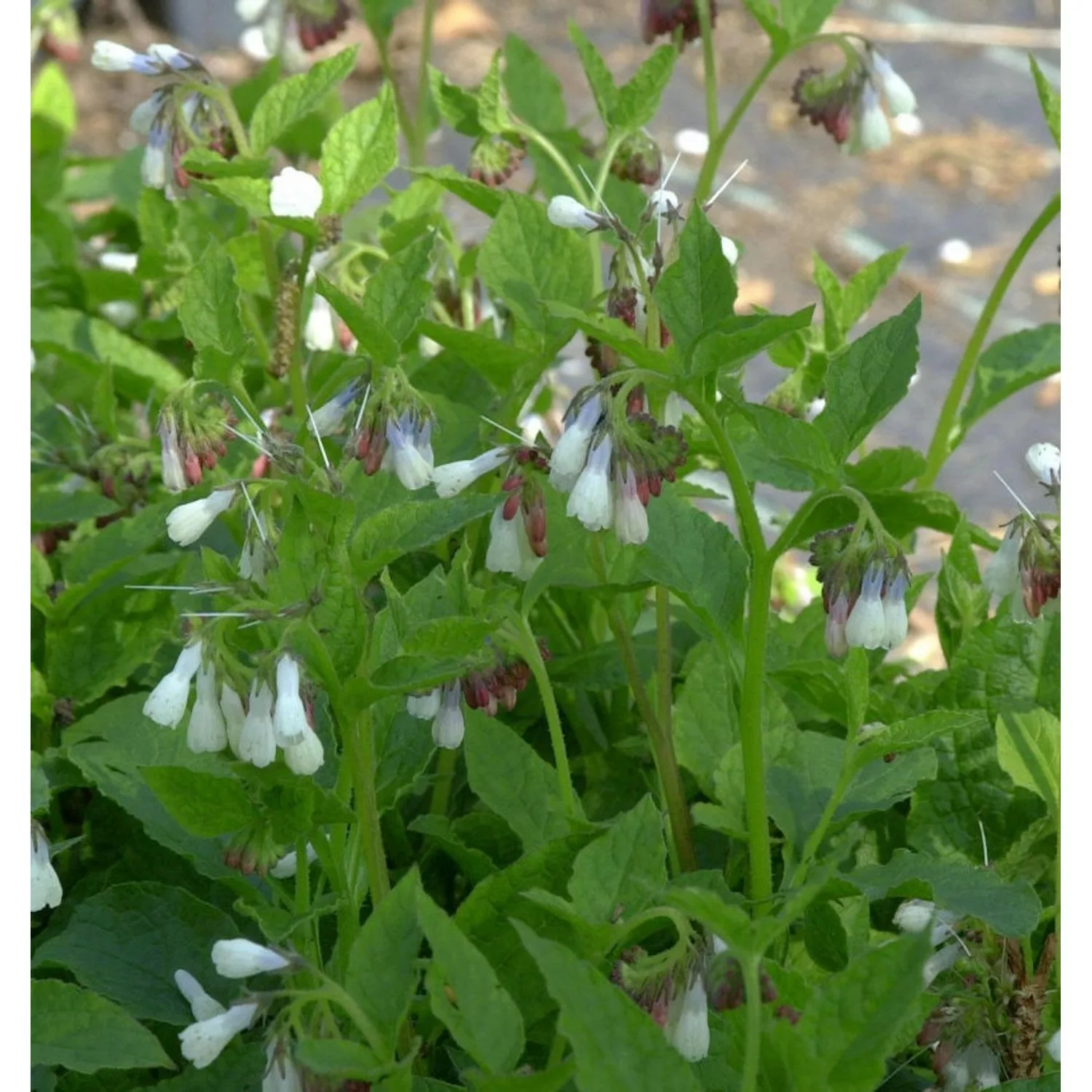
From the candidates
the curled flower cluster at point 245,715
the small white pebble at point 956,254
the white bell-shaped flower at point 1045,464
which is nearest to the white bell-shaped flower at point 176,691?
the curled flower cluster at point 245,715

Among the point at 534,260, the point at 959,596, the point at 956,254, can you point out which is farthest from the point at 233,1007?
the point at 956,254

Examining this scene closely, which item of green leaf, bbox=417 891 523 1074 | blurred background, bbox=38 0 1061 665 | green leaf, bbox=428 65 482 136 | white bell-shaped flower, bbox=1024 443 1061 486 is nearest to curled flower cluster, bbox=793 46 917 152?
green leaf, bbox=428 65 482 136

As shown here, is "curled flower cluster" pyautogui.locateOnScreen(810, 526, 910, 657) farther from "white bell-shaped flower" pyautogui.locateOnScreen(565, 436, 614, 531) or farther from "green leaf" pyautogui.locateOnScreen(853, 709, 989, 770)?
"white bell-shaped flower" pyautogui.locateOnScreen(565, 436, 614, 531)

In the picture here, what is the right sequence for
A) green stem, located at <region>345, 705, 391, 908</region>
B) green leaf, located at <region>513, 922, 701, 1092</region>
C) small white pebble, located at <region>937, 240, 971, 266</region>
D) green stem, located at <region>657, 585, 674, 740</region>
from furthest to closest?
1. small white pebble, located at <region>937, 240, 971, 266</region>
2. green stem, located at <region>657, 585, 674, 740</region>
3. green stem, located at <region>345, 705, 391, 908</region>
4. green leaf, located at <region>513, 922, 701, 1092</region>

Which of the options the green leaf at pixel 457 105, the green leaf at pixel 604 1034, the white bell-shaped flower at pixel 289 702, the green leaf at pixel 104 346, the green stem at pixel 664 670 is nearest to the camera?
the green leaf at pixel 604 1034

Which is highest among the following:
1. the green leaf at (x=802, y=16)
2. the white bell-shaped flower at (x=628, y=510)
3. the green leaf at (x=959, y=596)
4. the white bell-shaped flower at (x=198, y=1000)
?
the green leaf at (x=802, y=16)

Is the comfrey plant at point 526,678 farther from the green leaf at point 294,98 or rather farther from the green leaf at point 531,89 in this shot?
the green leaf at point 531,89
